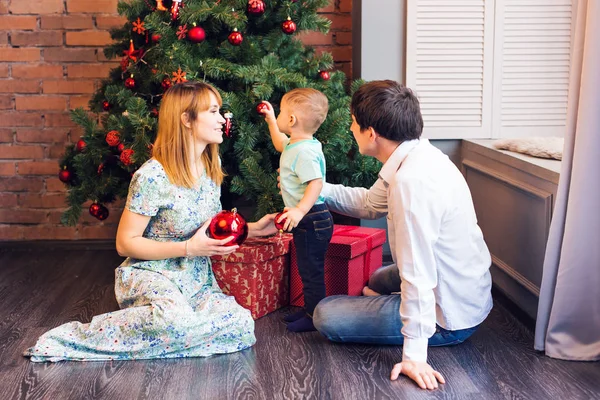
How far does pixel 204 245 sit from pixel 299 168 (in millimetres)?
431

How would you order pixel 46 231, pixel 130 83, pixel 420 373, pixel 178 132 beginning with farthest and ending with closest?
pixel 46 231 → pixel 130 83 → pixel 178 132 → pixel 420 373

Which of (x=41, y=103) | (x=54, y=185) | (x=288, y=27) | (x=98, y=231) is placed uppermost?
(x=288, y=27)

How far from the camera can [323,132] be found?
314 cm

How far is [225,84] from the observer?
3207 mm

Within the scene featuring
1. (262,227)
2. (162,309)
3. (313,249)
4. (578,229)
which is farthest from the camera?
(262,227)

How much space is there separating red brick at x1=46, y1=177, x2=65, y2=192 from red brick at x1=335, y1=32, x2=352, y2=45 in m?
1.64

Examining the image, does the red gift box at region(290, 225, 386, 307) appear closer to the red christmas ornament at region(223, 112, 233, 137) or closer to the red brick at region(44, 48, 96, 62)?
the red christmas ornament at region(223, 112, 233, 137)

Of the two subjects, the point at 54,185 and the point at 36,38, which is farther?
the point at 54,185

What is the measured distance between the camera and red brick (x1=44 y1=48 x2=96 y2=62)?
390 centimetres

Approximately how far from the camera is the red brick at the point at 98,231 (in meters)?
4.09

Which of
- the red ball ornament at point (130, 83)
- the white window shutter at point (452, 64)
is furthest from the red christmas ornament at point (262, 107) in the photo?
the white window shutter at point (452, 64)

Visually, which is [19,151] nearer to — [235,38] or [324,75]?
[235,38]

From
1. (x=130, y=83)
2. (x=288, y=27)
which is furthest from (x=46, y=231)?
(x=288, y=27)

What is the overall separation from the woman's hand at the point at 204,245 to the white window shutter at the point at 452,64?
57.5 inches
